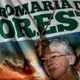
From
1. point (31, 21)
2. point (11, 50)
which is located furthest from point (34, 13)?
point (11, 50)

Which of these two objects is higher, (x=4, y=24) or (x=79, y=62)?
(x=4, y=24)

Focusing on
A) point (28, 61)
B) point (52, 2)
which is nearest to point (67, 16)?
point (52, 2)

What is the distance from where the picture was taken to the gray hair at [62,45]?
773 mm

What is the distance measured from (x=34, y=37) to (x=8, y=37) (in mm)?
74

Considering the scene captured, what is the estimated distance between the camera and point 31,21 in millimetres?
789

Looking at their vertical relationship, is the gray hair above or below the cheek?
above

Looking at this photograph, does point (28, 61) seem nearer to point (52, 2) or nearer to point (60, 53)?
point (60, 53)

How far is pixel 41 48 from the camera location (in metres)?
0.76

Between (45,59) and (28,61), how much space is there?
0.05 m

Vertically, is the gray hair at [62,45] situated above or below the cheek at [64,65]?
above

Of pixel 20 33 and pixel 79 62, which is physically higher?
pixel 20 33

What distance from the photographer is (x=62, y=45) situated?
0.78 metres

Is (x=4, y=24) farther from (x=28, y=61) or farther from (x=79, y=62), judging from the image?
(x=79, y=62)

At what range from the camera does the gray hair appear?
0.77 m
